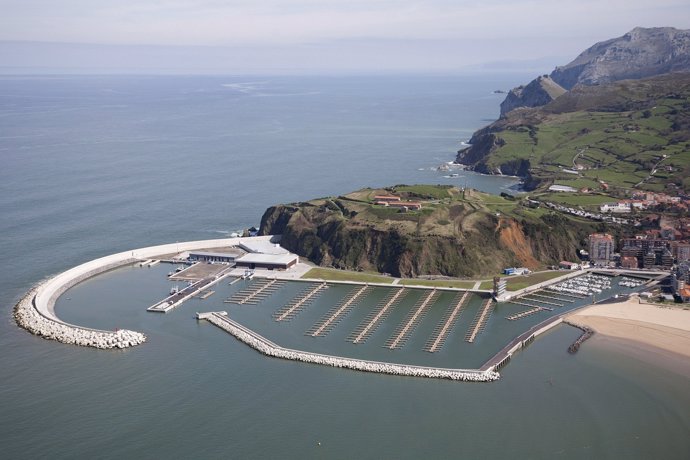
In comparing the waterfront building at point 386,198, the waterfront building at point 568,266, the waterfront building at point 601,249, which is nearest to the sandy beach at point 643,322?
the waterfront building at point 568,266

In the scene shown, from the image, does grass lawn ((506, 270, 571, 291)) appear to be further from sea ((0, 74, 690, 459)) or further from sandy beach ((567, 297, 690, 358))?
sea ((0, 74, 690, 459))

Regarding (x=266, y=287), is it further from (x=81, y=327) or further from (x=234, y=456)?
(x=234, y=456)

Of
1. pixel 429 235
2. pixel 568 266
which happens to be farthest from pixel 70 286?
pixel 568 266

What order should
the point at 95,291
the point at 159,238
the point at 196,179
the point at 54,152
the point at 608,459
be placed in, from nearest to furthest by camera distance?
the point at 608,459 → the point at 95,291 → the point at 159,238 → the point at 196,179 → the point at 54,152

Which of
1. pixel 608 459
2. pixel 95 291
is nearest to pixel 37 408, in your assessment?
pixel 95 291

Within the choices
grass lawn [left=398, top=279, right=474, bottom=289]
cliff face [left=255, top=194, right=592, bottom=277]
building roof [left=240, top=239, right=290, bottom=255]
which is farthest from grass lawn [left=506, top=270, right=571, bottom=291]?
building roof [left=240, top=239, right=290, bottom=255]

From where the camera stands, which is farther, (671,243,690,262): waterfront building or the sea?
(671,243,690,262): waterfront building
